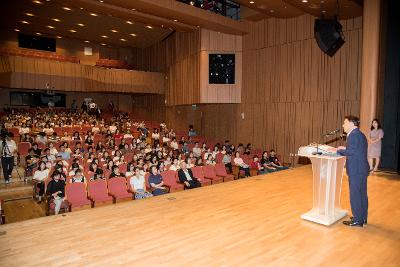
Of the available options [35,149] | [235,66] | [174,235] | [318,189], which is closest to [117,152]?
[35,149]

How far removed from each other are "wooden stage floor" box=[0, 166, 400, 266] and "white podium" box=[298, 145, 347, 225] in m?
0.13

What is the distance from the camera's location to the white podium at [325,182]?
10.8 ft

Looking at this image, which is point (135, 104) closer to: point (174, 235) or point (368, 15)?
point (368, 15)

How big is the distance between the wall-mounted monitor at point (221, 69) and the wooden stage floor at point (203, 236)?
7194mm

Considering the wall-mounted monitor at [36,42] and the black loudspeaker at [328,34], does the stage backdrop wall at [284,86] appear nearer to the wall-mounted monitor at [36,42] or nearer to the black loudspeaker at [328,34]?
the black loudspeaker at [328,34]

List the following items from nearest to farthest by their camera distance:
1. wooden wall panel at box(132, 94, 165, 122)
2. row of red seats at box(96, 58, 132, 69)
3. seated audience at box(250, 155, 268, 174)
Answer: seated audience at box(250, 155, 268, 174) → wooden wall panel at box(132, 94, 165, 122) → row of red seats at box(96, 58, 132, 69)

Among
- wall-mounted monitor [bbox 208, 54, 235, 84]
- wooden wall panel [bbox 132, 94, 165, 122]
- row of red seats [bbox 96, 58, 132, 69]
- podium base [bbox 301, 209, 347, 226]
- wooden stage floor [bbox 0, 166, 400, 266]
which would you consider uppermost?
row of red seats [bbox 96, 58, 132, 69]

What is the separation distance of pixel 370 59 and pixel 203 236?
5.36 m

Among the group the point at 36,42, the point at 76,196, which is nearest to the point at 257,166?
the point at 76,196

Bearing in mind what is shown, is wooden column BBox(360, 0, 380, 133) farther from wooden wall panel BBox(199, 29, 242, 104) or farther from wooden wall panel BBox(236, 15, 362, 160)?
wooden wall panel BBox(199, 29, 242, 104)

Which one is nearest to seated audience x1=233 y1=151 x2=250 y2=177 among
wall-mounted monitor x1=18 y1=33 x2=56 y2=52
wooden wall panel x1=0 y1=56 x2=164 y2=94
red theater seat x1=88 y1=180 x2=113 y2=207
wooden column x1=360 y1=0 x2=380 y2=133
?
wooden column x1=360 y1=0 x2=380 y2=133

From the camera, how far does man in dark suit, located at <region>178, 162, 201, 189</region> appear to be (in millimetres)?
5805

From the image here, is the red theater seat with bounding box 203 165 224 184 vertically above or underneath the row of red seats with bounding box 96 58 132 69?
underneath

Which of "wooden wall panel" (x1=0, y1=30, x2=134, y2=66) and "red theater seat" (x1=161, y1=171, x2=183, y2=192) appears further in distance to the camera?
A: "wooden wall panel" (x1=0, y1=30, x2=134, y2=66)
